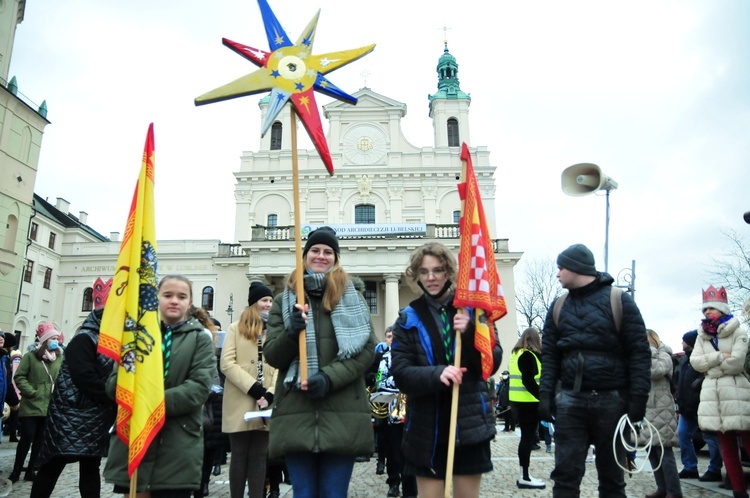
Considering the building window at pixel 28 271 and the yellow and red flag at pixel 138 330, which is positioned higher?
the building window at pixel 28 271

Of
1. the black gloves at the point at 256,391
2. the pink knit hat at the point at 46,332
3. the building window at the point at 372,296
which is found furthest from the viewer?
the building window at the point at 372,296

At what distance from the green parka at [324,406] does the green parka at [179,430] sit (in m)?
0.59

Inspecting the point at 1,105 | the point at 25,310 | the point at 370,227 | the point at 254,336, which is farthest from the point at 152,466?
the point at 25,310

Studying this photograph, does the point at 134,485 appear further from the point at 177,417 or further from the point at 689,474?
the point at 689,474

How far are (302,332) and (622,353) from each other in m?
2.38

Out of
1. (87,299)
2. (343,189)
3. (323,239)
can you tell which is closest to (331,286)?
(323,239)

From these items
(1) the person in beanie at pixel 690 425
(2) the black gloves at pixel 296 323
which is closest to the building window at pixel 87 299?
(1) the person in beanie at pixel 690 425

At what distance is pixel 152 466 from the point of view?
3.38 meters

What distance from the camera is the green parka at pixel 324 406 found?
3.13m

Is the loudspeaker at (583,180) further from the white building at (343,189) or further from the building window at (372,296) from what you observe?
the white building at (343,189)

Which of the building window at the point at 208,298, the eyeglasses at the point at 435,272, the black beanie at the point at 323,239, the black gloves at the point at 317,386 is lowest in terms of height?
the black gloves at the point at 317,386

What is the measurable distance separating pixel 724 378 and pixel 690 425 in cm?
205

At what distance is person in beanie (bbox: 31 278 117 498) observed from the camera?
4.18m

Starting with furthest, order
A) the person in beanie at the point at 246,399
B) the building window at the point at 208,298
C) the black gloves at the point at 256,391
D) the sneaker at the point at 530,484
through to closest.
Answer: the building window at the point at 208,298, the sneaker at the point at 530,484, the black gloves at the point at 256,391, the person in beanie at the point at 246,399
